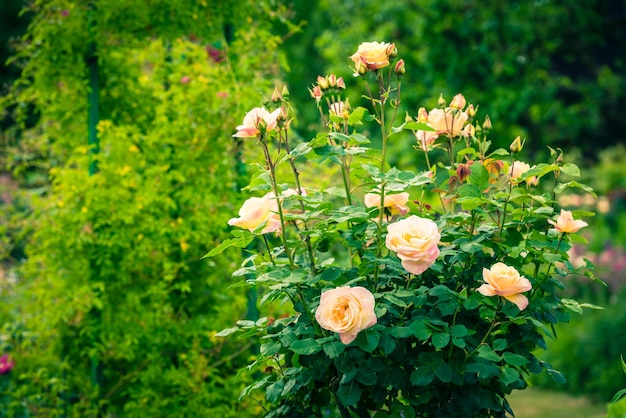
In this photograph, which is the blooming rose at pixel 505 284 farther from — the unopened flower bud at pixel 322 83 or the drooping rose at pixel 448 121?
the unopened flower bud at pixel 322 83

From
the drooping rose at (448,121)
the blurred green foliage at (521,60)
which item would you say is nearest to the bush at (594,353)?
the blurred green foliage at (521,60)

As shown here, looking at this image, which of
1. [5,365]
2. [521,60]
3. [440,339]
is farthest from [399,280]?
[521,60]

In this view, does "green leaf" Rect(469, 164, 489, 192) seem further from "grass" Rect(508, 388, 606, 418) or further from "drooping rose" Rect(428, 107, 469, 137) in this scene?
"grass" Rect(508, 388, 606, 418)

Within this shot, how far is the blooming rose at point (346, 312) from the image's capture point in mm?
1775

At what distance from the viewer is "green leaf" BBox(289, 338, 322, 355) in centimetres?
185

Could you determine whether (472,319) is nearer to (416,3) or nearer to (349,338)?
(349,338)

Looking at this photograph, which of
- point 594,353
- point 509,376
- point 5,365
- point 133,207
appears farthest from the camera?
point 594,353

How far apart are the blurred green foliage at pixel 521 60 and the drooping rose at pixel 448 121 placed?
4840 mm

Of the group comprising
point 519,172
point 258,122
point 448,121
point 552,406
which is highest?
point 258,122

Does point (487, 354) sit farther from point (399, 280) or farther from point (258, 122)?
point (258, 122)

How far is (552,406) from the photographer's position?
559 cm

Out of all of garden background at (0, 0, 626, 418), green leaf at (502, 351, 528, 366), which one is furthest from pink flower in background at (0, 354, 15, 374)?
green leaf at (502, 351, 528, 366)

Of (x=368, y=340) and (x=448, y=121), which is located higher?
(x=448, y=121)

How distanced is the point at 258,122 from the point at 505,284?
2.33ft
